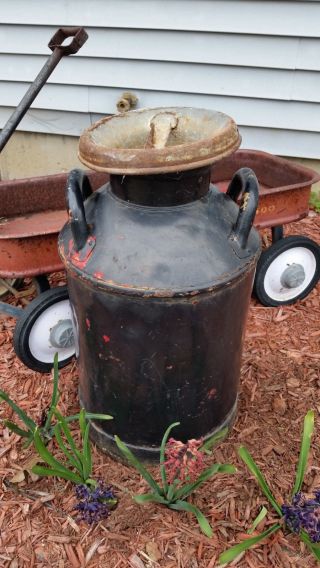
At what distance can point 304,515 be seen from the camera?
1.74 metres

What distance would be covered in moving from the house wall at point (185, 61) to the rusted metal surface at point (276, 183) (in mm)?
435

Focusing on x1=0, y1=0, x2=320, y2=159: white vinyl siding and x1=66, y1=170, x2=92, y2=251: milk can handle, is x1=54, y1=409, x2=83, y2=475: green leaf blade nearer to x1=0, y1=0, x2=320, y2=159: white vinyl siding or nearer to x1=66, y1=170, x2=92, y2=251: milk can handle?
x1=66, y1=170, x2=92, y2=251: milk can handle

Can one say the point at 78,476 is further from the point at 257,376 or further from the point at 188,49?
the point at 188,49

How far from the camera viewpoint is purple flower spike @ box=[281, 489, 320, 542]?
1.70 metres

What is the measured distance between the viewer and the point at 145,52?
3.64 meters

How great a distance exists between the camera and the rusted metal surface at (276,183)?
9.42 ft

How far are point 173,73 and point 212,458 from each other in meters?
2.74

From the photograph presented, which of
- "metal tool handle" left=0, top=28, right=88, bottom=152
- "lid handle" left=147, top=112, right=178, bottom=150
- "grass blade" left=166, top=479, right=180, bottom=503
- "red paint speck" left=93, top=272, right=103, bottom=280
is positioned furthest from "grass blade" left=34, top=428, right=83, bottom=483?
"metal tool handle" left=0, top=28, right=88, bottom=152

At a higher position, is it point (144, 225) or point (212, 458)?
point (144, 225)

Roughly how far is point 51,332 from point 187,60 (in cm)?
224

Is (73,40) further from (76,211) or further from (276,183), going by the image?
(276,183)

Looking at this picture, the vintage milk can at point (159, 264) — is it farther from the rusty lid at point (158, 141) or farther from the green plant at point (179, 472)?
the green plant at point (179, 472)

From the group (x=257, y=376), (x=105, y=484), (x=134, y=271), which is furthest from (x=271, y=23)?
(x=105, y=484)

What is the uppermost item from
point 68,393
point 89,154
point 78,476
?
point 89,154
